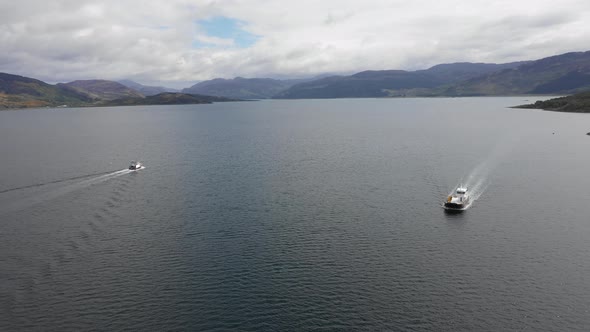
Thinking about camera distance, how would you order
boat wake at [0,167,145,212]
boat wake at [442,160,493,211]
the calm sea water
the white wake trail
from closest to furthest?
the calm sea water < the white wake trail < boat wake at [0,167,145,212] < boat wake at [442,160,493,211]

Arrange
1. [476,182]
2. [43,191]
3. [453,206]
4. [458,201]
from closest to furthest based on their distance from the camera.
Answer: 1. [453,206]
2. [458,201]
3. [43,191]
4. [476,182]

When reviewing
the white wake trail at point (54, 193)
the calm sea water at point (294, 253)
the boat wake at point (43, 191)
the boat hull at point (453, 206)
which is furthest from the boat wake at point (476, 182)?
the boat wake at point (43, 191)

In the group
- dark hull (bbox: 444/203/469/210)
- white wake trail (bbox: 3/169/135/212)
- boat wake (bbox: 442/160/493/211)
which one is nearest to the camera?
dark hull (bbox: 444/203/469/210)

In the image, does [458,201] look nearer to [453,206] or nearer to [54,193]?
[453,206]

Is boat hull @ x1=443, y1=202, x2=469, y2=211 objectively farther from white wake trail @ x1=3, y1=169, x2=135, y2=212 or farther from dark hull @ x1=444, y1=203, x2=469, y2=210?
white wake trail @ x1=3, y1=169, x2=135, y2=212

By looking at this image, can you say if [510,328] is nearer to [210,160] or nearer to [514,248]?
[514,248]

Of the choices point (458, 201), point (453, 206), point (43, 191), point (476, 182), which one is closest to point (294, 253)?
point (453, 206)

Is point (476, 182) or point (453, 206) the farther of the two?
point (476, 182)

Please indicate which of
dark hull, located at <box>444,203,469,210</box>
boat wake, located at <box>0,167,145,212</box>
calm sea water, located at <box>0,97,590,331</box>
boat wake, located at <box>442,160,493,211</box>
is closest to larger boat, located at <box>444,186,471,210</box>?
dark hull, located at <box>444,203,469,210</box>

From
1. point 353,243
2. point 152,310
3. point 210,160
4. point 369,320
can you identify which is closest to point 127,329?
point 152,310
